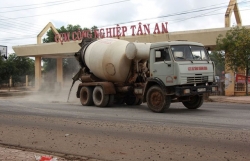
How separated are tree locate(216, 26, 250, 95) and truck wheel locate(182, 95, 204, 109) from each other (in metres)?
7.22

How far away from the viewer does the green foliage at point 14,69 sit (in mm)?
46281

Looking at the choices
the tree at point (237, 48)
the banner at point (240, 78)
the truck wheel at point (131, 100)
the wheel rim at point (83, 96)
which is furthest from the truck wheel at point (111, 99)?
the banner at point (240, 78)

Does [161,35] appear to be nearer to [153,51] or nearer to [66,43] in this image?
[66,43]

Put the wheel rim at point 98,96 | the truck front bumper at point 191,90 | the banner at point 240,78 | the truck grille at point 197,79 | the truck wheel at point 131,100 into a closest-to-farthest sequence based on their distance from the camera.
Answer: the truck front bumper at point 191,90, the truck grille at point 197,79, the wheel rim at point 98,96, the truck wheel at point 131,100, the banner at point 240,78

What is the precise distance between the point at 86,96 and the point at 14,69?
33.2m

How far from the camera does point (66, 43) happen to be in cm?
3331

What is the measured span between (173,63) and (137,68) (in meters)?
3.00

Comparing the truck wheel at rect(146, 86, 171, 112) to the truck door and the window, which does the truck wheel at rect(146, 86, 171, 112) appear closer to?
the truck door

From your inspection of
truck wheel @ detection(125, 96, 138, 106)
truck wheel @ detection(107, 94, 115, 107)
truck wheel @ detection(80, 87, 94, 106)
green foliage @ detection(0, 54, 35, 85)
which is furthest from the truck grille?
green foliage @ detection(0, 54, 35, 85)

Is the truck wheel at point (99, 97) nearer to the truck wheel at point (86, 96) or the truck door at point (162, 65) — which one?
the truck wheel at point (86, 96)

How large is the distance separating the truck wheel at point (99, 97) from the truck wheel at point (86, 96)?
367 mm

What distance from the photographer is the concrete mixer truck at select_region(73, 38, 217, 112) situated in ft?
40.7

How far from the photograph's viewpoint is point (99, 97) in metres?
16.6

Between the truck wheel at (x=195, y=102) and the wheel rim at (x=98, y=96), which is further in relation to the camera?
the wheel rim at (x=98, y=96)
